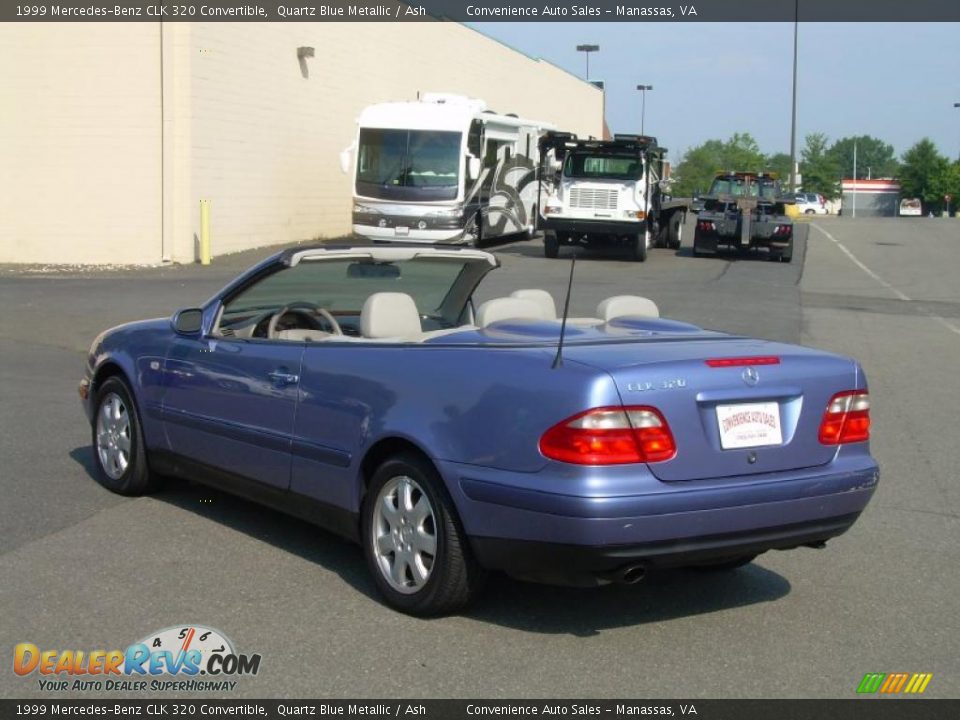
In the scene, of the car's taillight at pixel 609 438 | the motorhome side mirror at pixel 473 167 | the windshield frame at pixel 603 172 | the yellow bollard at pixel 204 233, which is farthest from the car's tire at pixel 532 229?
the car's taillight at pixel 609 438

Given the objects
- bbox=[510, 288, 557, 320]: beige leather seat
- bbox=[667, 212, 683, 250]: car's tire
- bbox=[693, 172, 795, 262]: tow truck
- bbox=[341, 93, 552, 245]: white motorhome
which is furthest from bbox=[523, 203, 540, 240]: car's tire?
bbox=[510, 288, 557, 320]: beige leather seat

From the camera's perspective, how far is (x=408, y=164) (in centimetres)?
2956

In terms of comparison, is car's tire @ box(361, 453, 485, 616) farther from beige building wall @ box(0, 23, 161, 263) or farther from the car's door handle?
beige building wall @ box(0, 23, 161, 263)

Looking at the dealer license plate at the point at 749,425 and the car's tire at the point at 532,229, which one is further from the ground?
the car's tire at the point at 532,229

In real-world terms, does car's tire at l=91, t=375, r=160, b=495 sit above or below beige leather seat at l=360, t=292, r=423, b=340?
below

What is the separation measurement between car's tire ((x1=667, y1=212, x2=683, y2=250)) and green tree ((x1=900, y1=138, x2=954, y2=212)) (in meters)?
84.4

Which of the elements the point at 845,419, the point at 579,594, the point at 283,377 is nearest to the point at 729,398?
the point at 845,419

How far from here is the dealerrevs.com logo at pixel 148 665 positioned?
464cm

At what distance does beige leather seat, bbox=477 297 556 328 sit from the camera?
6.07 metres

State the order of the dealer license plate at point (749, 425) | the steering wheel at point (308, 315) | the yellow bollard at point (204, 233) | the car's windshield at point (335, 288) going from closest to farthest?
the dealer license plate at point (749, 425) → the steering wheel at point (308, 315) → the car's windshield at point (335, 288) → the yellow bollard at point (204, 233)

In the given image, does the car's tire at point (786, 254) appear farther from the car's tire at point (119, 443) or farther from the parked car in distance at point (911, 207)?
the parked car in distance at point (911, 207)

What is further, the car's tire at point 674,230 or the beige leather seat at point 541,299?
the car's tire at point 674,230

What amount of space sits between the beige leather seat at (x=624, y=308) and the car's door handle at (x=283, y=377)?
5.08ft

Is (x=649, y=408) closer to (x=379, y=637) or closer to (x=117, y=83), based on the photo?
(x=379, y=637)
